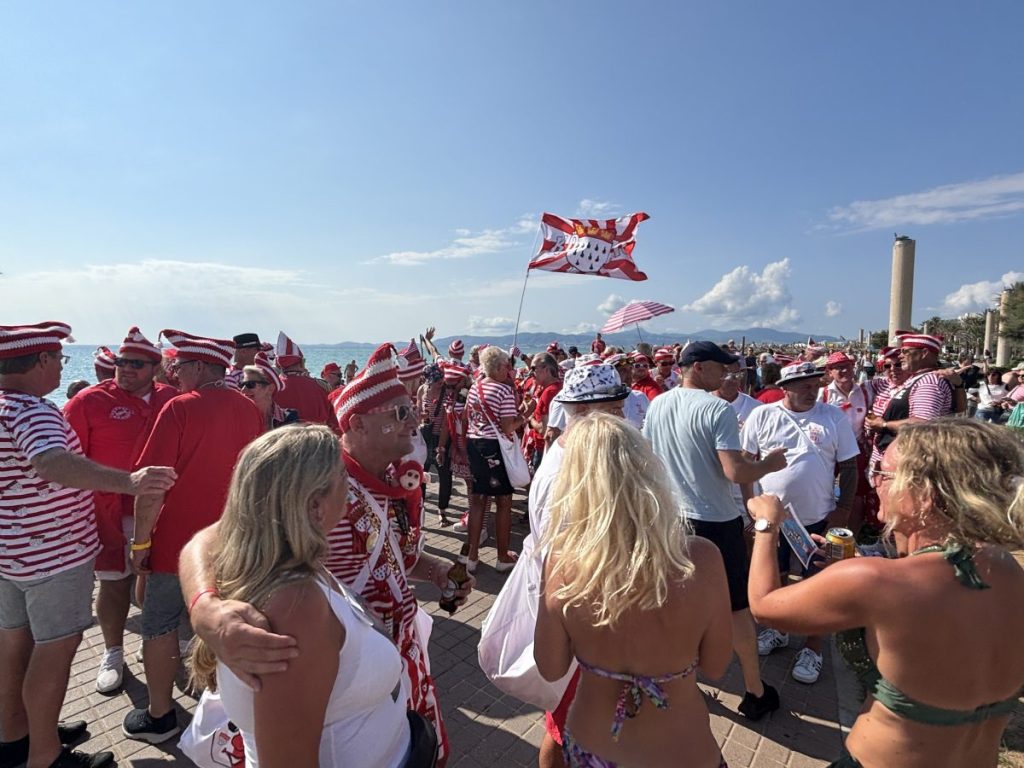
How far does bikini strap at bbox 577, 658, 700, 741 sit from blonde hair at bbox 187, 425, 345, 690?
1.08 meters

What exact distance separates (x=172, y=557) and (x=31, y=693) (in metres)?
0.83

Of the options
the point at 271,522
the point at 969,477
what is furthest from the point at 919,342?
the point at 271,522

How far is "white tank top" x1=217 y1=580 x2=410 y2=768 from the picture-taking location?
1414 mm

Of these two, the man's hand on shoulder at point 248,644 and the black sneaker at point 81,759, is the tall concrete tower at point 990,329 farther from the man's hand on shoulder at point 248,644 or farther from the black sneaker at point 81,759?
the black sneaker at point 81,759

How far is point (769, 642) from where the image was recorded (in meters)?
3.99

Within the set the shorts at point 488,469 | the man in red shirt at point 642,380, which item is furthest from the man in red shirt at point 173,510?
the man in red shirt at point 642,380

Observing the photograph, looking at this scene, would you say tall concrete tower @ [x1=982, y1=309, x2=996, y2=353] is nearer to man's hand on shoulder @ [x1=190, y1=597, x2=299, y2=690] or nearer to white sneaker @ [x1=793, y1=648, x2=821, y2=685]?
white sneaker @ [x1=793, y1=648, x2=821, y2=685]

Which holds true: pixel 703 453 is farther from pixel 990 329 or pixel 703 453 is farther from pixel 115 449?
pixel 990 329

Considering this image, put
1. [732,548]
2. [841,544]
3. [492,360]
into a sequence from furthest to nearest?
[492,360] < [732,548] < [841,544]

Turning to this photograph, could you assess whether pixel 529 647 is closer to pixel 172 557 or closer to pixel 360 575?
pixel 360 575

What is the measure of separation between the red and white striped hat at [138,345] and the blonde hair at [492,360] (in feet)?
9.85

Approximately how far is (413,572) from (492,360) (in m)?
3.43

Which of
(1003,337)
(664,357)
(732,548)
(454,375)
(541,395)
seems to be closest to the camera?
(732,548)

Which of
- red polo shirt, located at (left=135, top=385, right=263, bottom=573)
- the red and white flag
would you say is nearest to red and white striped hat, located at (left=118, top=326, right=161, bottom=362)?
red polo shirt, located at (left=135, top=385, right=263, bottom=573)
